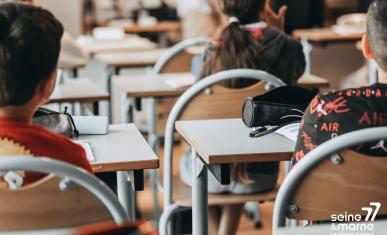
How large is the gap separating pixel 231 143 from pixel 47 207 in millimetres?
677

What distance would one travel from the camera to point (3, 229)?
1.41 meters

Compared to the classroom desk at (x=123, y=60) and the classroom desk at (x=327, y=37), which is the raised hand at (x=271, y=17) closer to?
the classroom desk at (x=123, y=60)

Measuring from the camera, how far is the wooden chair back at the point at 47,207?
1.40 metres

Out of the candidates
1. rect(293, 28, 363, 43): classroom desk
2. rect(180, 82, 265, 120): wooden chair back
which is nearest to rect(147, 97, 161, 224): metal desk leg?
rect(180, 82, 265, 120): wooden chair back

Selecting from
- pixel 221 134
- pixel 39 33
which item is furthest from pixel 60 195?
pixel 221 134

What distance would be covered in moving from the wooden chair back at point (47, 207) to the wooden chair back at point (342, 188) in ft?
1.32

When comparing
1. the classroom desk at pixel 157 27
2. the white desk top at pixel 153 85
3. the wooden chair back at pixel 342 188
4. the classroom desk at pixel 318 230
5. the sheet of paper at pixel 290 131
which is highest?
the classroom desk at pixel 318 230

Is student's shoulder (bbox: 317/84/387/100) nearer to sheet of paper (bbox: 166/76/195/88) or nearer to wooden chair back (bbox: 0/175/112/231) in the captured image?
wooden chair back (bbox: 0/175/112/231)

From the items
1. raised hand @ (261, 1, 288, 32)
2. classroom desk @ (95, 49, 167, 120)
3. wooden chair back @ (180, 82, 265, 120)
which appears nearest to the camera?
wooden chair back @ (180, 82, 265, 120)

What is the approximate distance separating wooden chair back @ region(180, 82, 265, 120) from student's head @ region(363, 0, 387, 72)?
740mm

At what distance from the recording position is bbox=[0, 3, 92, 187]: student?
4.70 feet

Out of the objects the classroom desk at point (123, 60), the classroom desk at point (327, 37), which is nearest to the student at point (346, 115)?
the classroom desk at point (123, 60)

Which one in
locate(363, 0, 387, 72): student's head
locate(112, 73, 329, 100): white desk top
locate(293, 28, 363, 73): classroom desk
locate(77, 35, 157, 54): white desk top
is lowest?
locate(293, 28, 363, 73): classroom desk

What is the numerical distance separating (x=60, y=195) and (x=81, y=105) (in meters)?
2.08
